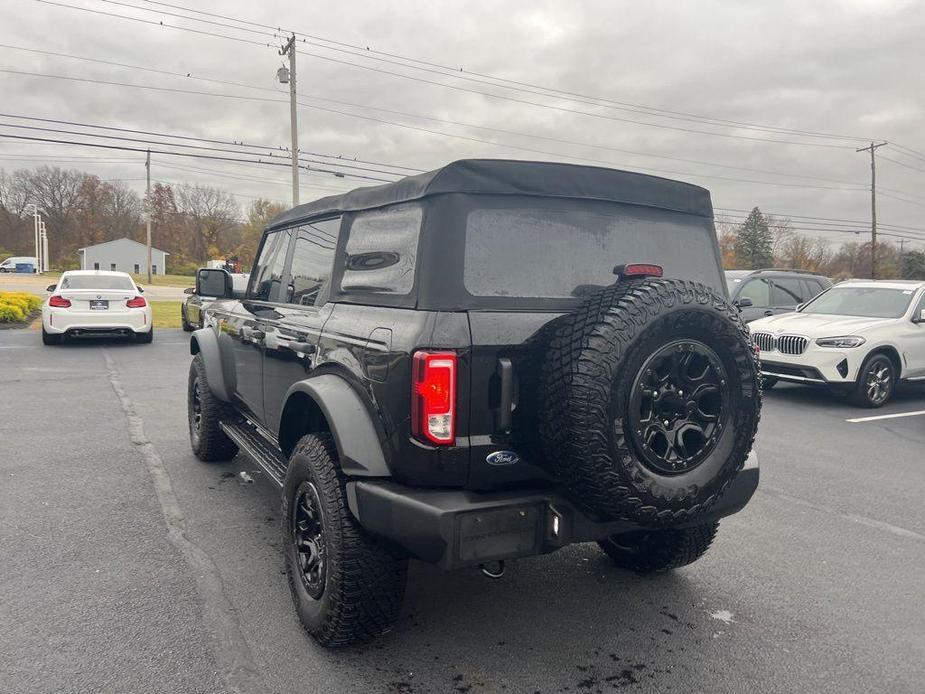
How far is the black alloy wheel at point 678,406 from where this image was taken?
247 centimetres

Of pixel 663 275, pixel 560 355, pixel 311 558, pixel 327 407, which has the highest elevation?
pixel 663 275

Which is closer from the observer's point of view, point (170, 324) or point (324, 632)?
point (324, 632)

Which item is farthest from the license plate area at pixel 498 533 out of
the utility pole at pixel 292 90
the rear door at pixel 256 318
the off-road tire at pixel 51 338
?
the utility pole at pixel 292 90

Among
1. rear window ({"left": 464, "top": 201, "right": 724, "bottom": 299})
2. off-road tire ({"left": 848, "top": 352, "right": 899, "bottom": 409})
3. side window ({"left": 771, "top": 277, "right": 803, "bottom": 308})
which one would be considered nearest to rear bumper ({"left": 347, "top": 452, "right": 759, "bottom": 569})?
rear window ({"left": 464, "top": 201, "right": 724, "bottom": 299})

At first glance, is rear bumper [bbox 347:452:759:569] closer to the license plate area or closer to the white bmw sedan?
the license plate area

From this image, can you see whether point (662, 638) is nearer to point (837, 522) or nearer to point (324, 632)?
point (324, 632)

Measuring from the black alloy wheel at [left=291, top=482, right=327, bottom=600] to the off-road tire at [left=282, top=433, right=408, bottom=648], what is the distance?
0.05 meters

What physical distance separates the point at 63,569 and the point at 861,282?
1042 centimetres

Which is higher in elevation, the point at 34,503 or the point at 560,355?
the point at 560,355

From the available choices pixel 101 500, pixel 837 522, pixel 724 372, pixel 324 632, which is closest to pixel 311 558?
pixel 324 632

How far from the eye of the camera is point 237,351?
183 inches

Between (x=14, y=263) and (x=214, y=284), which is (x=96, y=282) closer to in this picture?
(x=214, y=284)

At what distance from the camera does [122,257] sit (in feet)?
283

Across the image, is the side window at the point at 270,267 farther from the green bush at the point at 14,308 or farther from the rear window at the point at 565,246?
the green bush at the point at 14,308
